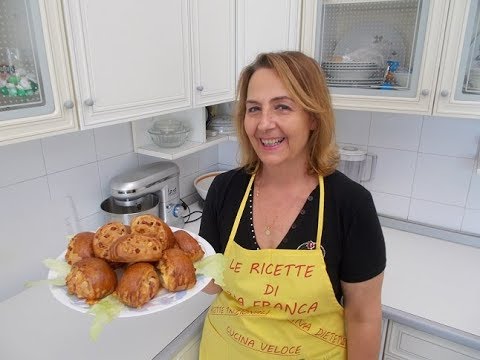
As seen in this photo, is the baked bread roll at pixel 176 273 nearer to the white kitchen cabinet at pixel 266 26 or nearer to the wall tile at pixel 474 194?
the white kitchen cabinet at pixel 266 26

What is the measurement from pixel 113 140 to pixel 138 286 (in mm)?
889

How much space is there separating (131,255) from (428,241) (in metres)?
1.31

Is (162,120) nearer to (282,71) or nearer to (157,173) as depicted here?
(157,173)

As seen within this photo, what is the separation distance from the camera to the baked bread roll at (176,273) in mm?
690

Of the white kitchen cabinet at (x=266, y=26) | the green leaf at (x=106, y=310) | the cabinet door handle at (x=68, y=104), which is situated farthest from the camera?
the white kitchen cabinet at (x=266, y=26)

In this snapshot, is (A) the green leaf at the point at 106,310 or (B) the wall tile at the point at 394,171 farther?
(B) the wall tile at the point at 394,171

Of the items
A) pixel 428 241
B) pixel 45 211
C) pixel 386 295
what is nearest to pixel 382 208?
pixel 428 241

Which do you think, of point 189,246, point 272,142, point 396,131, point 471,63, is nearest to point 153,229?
point 189,246

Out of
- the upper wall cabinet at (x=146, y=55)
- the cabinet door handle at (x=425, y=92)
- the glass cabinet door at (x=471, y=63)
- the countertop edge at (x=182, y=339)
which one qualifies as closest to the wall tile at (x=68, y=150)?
the upper wall cabinet at (x=146, y=55)

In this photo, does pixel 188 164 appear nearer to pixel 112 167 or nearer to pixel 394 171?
pixel 112 167

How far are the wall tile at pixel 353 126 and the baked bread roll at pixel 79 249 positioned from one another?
1.22m

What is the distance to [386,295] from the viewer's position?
1.19m

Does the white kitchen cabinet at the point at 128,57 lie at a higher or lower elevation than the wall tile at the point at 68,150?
higher

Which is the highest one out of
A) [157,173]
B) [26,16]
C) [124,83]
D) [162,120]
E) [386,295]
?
[26,16]
